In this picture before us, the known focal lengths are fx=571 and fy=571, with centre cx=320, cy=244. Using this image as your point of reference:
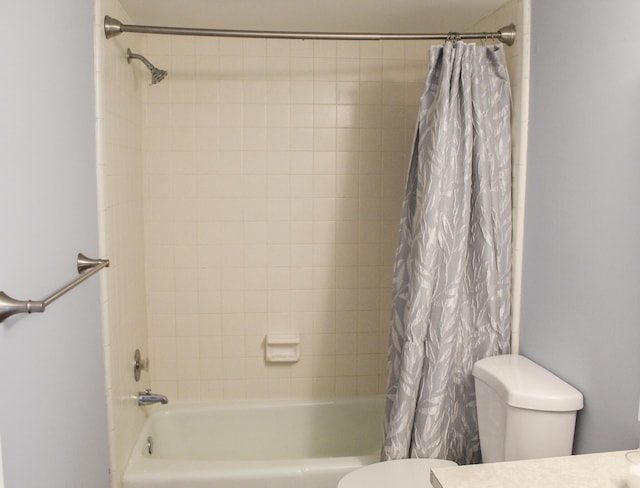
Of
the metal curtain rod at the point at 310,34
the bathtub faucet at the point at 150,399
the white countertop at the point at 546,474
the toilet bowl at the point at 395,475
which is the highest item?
the metal curtain rod at the point at 310,34

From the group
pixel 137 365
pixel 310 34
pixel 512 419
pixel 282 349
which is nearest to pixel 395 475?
pixel 512 419

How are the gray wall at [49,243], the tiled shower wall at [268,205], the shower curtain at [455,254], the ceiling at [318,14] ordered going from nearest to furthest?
the gray wall at [49,243], the shower curtain at [455,254], the ceiling at [318,14], the tiled shower wall at [268,205]

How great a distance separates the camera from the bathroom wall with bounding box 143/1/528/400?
273 cm

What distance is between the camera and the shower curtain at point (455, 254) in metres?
2.04

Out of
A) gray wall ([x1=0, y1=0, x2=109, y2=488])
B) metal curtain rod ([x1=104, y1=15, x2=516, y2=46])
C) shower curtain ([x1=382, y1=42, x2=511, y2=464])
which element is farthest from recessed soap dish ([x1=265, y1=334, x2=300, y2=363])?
metal curtain rod ([x1=104, y1=15, x2=516, y2=46])

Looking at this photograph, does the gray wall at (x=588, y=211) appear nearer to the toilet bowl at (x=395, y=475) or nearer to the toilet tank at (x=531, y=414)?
the toilet tank at (x=531, y=414)

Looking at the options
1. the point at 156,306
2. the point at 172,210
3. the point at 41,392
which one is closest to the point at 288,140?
the point at 172,210

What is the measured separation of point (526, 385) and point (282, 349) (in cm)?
136

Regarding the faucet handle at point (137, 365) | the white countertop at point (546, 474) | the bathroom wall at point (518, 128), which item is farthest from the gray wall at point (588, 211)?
the faucet handle at point (137, 365)

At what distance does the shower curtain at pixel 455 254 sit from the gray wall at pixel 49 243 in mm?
1090

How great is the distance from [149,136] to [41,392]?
1.64 metres

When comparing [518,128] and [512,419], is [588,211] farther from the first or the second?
[512,419]

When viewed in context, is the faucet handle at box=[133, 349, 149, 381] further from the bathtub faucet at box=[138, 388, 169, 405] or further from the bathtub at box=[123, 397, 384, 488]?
the bathtub at box=[123, 397, 384, 488]

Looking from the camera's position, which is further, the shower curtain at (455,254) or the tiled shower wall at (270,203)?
the tiled shower wall at (270,203)
